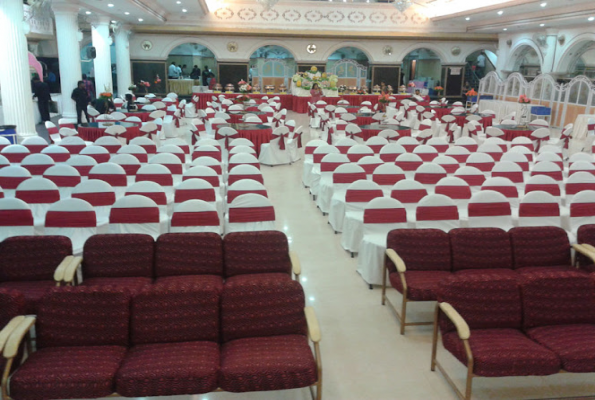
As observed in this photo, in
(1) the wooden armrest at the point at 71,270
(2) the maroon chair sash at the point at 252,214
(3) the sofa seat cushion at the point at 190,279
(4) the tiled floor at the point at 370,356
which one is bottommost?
(4) the tiled floor at the point at 370,356

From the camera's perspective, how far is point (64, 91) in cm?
1658

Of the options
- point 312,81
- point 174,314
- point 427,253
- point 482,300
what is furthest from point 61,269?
point 312,81

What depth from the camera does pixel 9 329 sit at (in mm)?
3482

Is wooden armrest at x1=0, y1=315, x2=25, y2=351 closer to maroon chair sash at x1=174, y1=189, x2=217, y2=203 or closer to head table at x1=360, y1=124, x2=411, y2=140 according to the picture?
maroon chair sash at x1=174, y1=189, x2=217, y2=203

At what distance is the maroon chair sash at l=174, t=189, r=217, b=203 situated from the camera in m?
6.82

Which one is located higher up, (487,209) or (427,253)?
(487,209)

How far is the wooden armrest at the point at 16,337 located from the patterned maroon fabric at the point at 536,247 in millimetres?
4474

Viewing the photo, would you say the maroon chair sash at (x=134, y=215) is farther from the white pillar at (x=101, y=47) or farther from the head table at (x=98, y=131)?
the white pillar at (x=101, y=47)

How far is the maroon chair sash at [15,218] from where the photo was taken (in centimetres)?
584

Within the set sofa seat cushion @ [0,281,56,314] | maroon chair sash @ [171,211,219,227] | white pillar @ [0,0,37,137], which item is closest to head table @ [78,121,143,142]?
white pillar @ [0,0,37,137]

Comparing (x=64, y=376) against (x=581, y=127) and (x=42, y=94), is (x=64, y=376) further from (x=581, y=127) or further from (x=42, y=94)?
(x=581, y=127)

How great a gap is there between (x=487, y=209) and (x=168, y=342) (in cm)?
432

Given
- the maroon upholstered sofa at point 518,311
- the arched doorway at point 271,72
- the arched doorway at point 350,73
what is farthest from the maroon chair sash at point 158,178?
the arched doorway at point 350,73

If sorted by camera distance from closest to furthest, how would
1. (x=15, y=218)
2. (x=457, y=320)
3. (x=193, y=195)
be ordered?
(x=457, y=320), (x=15, y=218), (x=193, y=195)
